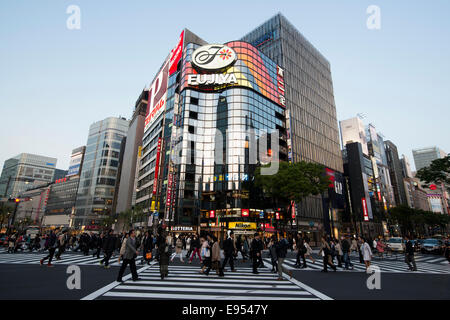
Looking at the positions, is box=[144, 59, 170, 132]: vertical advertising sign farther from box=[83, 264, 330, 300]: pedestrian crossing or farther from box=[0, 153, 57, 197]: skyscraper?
box=[0, 153, 57, 197]: skyscraper

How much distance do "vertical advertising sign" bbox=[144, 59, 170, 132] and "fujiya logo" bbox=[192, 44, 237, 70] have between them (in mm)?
14511

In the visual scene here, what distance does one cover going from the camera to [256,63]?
179ft

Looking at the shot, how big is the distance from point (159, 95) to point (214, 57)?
76.8 ft

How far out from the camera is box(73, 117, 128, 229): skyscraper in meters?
90.9

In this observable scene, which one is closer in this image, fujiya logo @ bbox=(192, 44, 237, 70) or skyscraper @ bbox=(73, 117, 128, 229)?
fujiya logo @ bbox=(192, 44, 237, 70)

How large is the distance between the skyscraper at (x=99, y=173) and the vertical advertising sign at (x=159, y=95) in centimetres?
3500

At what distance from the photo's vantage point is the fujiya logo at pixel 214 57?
166 ft

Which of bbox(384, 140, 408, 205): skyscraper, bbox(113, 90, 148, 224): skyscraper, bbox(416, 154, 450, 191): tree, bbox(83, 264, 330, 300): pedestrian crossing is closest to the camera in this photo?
bbox(83, 264, 330, 300): pedestrian crossing

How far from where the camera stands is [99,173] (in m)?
95.1

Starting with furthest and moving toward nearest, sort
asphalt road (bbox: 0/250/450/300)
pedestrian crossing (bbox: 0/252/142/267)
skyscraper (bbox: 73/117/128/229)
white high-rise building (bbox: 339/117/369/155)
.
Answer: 1. skyscraper (bbox: 73/117/128/229)
2. white high-rise building (bbox: 339/117/369/155)
3. pedestrian crossing (bbox: 0/252/142/267)
4. asphalt road (bbox: 0/250/450/300)

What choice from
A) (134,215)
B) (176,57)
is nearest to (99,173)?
(134,215)

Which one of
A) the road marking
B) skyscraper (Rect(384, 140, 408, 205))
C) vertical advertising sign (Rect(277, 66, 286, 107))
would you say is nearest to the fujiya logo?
vertical advertising sign (Rect(277, 66, 286, 107))

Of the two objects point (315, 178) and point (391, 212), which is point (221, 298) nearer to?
point (315, 178)
